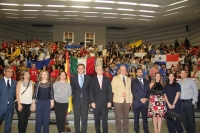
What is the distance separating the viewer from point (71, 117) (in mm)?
6543

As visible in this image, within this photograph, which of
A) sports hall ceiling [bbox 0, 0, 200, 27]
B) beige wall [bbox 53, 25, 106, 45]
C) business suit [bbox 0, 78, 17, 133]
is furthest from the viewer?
beige wall [bbox 53, 25, 106, 45]

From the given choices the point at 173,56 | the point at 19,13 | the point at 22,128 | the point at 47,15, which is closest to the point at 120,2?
the point at 173,56

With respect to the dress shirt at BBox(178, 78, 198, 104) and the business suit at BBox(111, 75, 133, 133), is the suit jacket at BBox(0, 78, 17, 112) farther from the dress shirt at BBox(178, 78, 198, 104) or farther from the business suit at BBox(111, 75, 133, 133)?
the dress shirt at BBox(178, 78, 198, 104)

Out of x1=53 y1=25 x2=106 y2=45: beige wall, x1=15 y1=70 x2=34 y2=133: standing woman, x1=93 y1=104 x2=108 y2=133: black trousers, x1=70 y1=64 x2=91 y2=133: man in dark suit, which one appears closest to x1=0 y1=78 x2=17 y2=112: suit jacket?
x1=15 y1=70 x2=34 y2=133: standing woman

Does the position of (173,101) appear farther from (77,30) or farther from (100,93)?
(77,30)

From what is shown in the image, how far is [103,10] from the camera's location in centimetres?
1462

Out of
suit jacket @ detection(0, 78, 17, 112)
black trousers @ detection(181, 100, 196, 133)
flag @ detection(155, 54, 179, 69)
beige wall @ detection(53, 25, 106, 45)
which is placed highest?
beige wall @ detection(53, 25, 106, 45)

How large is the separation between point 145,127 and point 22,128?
2958 mm

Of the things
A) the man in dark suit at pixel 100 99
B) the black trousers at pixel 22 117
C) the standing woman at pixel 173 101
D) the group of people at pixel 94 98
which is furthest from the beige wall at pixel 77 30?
the black trousers at pixel 22 117

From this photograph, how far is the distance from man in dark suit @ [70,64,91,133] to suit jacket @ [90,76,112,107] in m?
0.12

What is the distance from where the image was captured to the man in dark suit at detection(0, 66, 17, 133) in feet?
14.5

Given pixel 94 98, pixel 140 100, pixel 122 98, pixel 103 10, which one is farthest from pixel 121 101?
pixel 103 10

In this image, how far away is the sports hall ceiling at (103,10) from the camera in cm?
1294

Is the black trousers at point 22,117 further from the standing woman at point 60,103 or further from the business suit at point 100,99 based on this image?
the business suit at point 100,99
